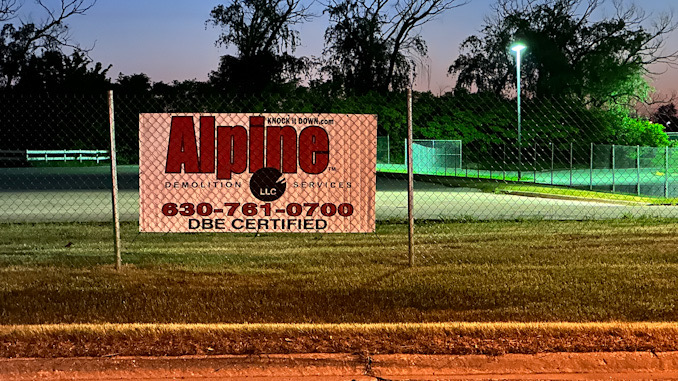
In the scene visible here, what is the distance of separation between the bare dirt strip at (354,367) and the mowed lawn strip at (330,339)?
A: 0.11m

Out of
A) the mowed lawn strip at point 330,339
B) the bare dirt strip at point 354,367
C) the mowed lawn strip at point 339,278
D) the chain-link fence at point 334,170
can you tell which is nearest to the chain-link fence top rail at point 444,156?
the chain-link fence at point 334,170

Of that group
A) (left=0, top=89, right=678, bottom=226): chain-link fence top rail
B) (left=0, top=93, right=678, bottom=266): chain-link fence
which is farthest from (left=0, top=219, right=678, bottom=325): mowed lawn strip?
(left=0, top=89, right=678, bottom=226): chain-link fence top rail

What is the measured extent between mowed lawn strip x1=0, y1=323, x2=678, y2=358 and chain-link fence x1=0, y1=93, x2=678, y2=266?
233 cm

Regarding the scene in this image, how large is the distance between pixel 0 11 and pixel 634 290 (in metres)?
41.1

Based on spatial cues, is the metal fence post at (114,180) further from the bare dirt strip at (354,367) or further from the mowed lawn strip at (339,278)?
the bare dirt strip at (354,367)

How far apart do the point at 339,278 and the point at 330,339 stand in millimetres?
2339

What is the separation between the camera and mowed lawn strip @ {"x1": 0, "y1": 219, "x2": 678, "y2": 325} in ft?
20.6

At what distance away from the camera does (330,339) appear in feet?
17.9

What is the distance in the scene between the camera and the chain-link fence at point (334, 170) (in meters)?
7.73

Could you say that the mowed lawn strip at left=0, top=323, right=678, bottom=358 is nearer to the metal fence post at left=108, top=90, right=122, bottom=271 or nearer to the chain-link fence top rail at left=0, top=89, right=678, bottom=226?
the metal fence post at left=108, top=90, right=122, bottom=271

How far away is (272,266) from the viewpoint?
857 centimetres

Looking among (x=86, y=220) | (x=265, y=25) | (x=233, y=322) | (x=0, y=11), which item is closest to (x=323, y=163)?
(x=233, y=322)

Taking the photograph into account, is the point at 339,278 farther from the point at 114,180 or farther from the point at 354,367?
the point at 354,367

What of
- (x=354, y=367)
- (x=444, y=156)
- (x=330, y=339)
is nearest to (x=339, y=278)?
(x=330, y=339)
